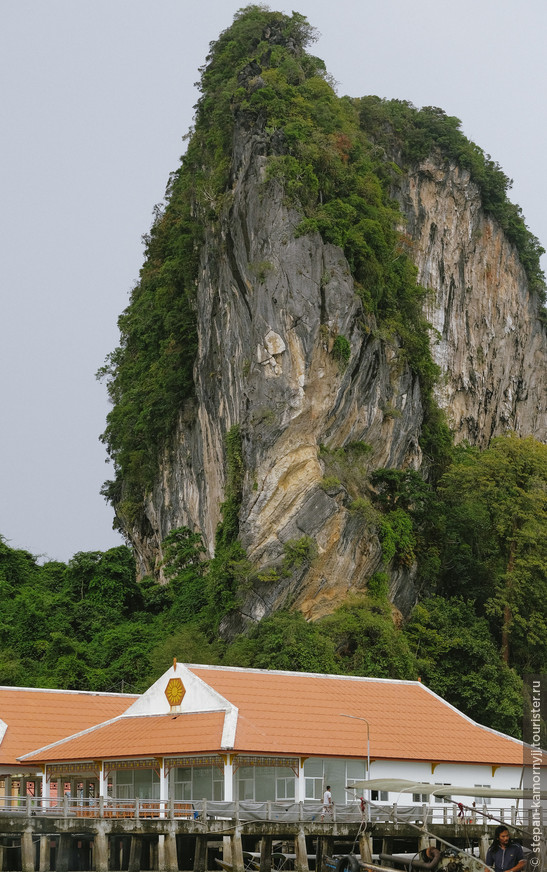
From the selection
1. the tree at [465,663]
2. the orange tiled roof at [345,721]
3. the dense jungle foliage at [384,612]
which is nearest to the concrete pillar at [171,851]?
the orange tiled roof at [345,721]

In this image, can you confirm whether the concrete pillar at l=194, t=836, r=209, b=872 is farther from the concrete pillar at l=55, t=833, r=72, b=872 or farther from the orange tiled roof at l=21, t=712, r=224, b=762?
the concrete pillar at l=55, t=833, r=72, b=872

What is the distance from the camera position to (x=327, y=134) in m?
54.4

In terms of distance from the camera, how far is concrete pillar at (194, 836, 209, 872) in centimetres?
2619

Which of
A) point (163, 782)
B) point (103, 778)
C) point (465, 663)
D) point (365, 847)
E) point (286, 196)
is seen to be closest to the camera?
point (365, 847)

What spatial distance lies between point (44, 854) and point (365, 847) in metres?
6.76

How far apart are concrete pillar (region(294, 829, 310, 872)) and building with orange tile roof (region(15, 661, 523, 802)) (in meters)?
2.27

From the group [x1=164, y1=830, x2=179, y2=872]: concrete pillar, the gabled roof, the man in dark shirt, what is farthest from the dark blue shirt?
the gabled roof

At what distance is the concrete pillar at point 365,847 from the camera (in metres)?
27.0

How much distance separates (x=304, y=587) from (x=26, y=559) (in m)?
19.8

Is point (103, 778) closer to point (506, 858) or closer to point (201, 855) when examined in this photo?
→ point (201, 855)

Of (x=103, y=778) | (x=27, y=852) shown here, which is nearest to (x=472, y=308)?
(x=103, y=778)

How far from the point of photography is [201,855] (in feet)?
86.2

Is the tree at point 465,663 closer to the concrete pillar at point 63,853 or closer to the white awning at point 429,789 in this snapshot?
the white awning at point 429,789

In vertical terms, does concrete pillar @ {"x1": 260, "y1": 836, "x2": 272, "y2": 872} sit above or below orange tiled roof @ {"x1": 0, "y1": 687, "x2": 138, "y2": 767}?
below
